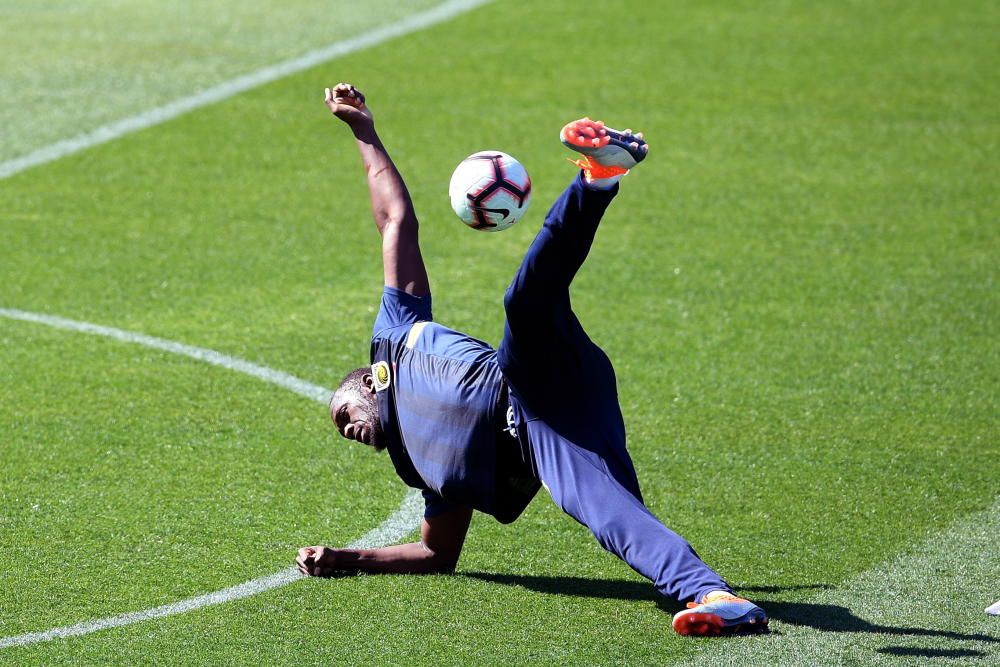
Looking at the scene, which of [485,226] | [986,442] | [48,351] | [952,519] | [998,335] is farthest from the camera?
[998,335]

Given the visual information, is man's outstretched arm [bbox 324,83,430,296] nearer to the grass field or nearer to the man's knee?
the man's knee

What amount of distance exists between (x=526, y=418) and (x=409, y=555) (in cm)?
78

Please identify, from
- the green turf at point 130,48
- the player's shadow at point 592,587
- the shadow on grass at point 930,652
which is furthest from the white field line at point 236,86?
the shadow on grass at point 930,652

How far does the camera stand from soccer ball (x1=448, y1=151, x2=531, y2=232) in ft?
19.2

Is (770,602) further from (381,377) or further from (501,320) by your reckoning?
(501,320)

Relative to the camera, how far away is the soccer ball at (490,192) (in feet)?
19.2

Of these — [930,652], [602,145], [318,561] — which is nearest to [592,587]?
[318,561]

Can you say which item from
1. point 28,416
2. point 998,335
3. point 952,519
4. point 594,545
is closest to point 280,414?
point 28,416

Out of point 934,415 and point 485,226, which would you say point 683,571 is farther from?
point 934,415

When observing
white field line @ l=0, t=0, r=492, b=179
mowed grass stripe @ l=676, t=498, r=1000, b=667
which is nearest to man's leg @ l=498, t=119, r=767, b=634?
mowed grass stripe @ l=676, t=498, r=1000, b=667

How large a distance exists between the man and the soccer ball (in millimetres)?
410

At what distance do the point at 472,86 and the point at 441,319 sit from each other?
5211mm

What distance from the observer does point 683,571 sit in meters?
5.10

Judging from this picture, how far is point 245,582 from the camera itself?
5707 mm
